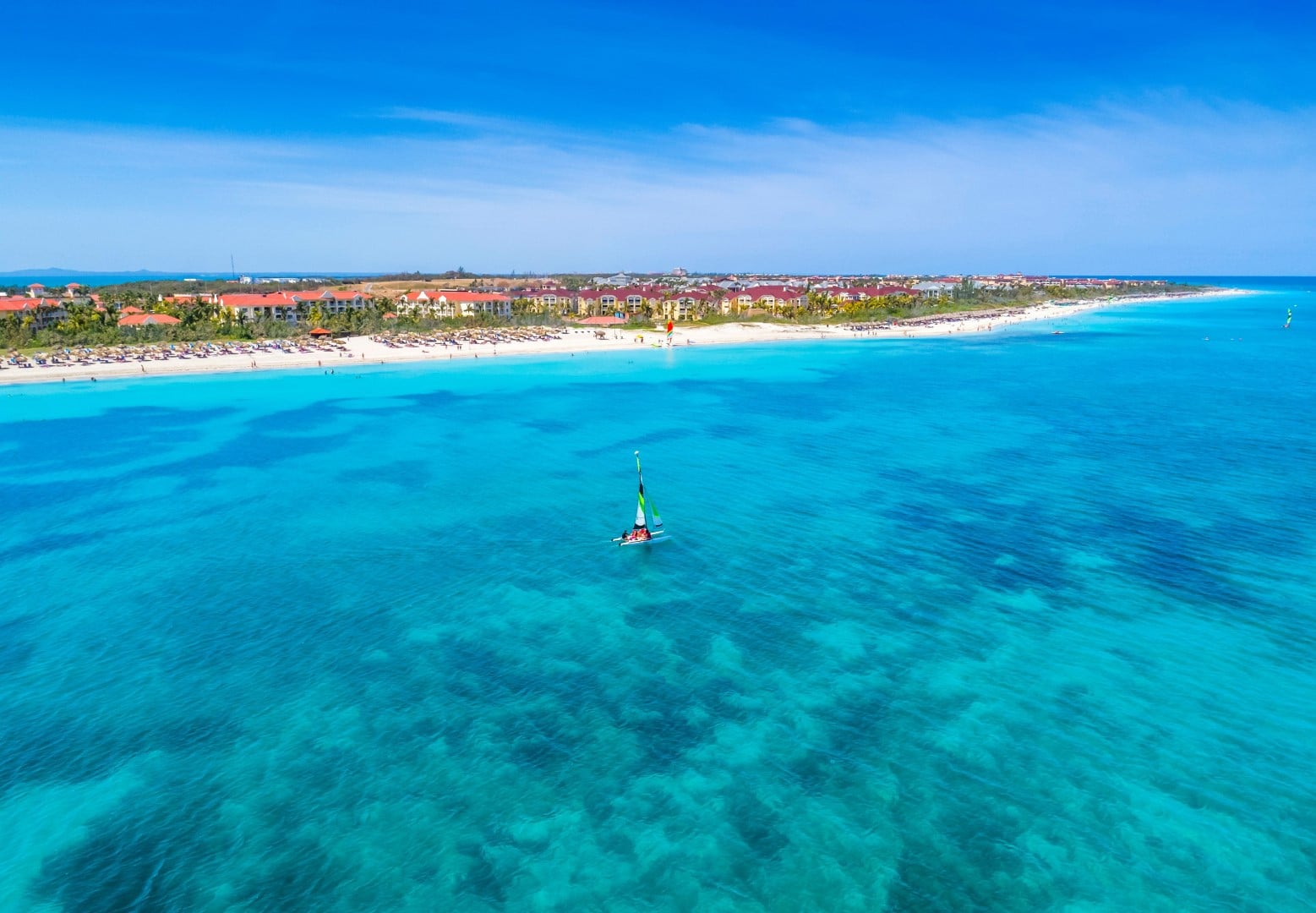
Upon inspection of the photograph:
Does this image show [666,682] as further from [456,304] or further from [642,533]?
[456,304]

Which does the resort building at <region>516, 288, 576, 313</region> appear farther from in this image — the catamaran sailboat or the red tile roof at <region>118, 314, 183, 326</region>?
the catamaran sailboat

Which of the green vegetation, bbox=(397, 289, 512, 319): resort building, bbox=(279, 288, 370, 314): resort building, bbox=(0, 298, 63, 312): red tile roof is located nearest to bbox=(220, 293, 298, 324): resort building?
the green vegetation

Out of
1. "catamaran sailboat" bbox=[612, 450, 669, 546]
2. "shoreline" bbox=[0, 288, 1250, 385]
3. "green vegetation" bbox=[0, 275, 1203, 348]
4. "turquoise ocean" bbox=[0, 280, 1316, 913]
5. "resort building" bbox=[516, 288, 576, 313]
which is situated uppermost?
"resort building" bbox=[516, 288, 576, 313]

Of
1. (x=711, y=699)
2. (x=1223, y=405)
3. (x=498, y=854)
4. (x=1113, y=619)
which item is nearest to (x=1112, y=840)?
(x=711, y=699)

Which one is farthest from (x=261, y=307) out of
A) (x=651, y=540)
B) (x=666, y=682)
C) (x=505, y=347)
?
(x=666, y=682)

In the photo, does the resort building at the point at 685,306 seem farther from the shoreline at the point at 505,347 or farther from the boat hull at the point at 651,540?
the boat hull at the point at 651,540

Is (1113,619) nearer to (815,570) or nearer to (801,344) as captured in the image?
(815,570)

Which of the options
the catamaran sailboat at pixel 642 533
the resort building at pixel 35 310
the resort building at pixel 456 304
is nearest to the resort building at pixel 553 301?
the resort building at pixel 456 304
